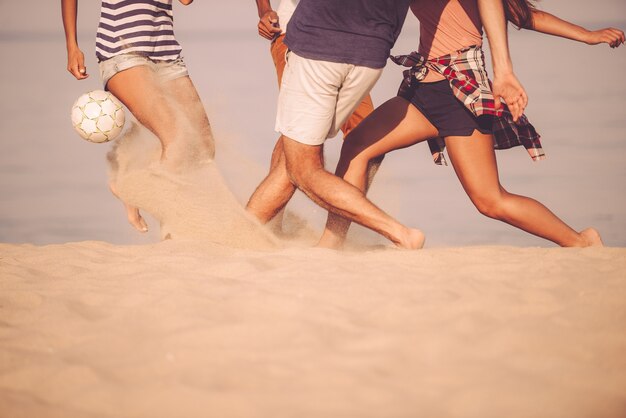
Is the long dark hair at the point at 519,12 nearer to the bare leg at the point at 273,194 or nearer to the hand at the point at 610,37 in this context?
the hand at the point at 610,37

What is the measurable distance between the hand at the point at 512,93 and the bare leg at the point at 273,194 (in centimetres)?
150

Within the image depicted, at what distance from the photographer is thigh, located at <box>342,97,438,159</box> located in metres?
4.48

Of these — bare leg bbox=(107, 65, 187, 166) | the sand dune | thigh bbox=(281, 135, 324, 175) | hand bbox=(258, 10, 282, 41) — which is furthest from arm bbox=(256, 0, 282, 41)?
the sand dune

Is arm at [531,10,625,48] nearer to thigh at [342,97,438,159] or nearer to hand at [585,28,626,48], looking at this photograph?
hand at [585,28,626,48]

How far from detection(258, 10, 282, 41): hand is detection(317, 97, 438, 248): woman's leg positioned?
3.43 feet

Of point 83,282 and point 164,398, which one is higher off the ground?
point 164,398

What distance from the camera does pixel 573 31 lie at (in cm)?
456

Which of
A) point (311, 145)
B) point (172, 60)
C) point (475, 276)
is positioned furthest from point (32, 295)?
point (172, 60)

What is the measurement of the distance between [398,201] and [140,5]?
8.18 ft

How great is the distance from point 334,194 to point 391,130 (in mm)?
656

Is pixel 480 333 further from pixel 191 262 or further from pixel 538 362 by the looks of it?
pixel 191 262

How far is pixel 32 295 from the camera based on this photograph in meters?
3.20

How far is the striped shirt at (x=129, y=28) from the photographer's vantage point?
4805mm

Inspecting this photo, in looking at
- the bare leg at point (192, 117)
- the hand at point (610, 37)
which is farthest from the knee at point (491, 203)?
the bare leg at point (192, 117)
